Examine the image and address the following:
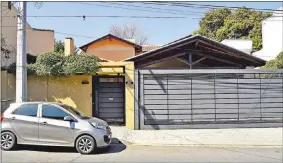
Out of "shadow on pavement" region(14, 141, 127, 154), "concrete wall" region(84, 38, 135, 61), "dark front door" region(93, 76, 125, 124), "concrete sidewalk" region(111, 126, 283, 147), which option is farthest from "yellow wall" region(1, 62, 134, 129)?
"concrete wall" region(84, 38, 135, 61)

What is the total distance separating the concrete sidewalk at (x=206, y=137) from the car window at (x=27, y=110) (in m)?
3.32

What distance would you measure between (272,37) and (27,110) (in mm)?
25827

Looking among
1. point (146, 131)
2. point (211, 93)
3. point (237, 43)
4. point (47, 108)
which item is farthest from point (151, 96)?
point (237, 43)

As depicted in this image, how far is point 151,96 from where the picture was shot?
13070mm

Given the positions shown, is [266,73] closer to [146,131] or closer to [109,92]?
[146,131]

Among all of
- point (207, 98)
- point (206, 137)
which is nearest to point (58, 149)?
point (206, 137)

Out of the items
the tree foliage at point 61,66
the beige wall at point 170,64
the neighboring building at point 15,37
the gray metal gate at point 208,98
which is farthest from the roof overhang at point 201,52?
the neighboring building at point 15,37

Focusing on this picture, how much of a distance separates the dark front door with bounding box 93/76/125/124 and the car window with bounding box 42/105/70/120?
4.51 metres

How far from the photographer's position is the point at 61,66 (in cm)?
1288

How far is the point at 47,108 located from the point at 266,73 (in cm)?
961

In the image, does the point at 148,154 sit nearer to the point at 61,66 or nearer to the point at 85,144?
the point at 85,144

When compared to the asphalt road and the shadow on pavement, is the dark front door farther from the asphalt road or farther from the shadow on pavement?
the shadow on pavement

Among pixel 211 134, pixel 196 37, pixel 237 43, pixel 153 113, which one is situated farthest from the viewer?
pixel 237 43

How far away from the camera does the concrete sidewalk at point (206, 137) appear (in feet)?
34.3
